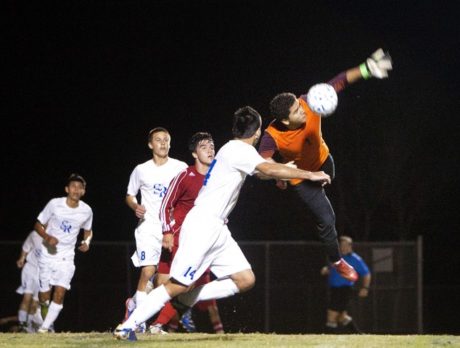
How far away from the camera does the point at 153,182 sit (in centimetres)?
1195

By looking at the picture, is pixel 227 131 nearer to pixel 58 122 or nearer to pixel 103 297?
pixel 58 122

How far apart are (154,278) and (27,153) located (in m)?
25.4

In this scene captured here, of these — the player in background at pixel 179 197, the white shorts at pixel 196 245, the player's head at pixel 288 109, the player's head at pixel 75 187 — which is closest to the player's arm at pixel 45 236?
the player's head at pixel 75 187

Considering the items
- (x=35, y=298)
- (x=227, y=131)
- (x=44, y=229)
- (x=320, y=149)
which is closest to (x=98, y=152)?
(x=227, y=131)

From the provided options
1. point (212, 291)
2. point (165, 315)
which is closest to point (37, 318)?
point (165, 315)

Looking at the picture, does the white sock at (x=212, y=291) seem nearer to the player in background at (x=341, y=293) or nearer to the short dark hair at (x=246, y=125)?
the short dark hair at (x=246, y=125)

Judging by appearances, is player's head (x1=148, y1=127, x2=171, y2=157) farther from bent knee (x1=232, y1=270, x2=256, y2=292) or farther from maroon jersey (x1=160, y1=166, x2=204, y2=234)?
bent knee (x1=232, y1=270, x2=256, y2=292)

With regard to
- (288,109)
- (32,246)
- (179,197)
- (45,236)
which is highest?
(288,109)

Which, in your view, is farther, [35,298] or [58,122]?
[58,122]

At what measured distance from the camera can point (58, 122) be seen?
3603cm

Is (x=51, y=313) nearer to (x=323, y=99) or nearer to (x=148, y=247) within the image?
(x=148, y=247)

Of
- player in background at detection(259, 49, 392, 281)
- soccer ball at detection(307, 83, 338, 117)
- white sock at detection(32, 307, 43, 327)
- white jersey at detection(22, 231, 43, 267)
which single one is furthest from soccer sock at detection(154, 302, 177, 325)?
white jersey at detection(22, 231, 43, 267)

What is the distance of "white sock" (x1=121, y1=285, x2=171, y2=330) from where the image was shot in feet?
28.6

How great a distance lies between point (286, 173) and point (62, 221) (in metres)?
5.84
